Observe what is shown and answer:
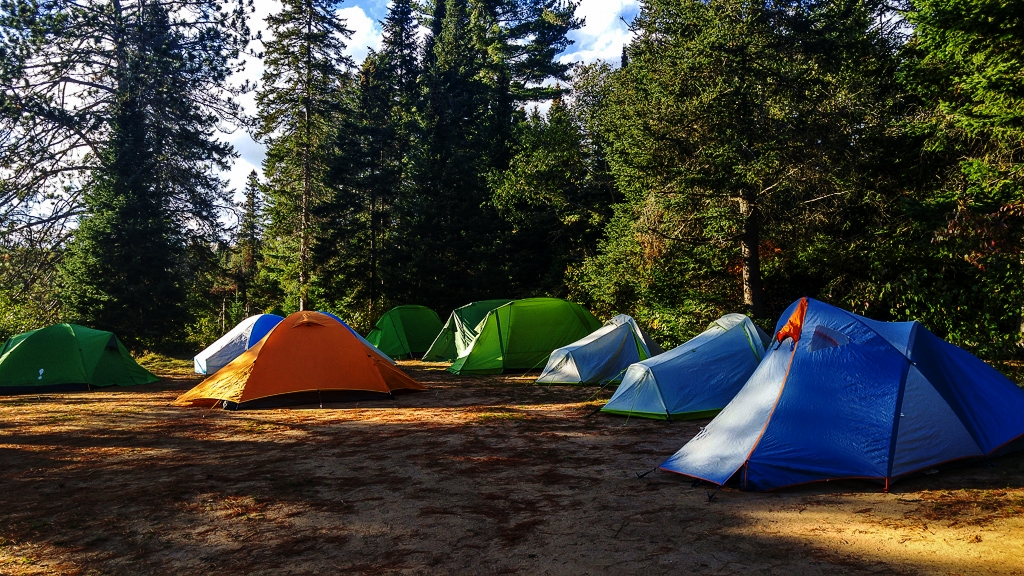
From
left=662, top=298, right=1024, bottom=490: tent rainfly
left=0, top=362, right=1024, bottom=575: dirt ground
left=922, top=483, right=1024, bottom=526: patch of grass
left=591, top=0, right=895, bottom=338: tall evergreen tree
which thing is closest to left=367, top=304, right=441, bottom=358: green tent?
left=591, top=0, right=895, bottom=338: tall evergreen tree

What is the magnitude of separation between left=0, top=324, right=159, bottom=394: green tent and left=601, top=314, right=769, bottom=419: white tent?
38.4 feet

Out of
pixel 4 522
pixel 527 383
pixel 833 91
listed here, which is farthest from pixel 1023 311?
pixel 4 522

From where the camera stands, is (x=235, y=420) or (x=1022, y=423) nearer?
(x=1022, y=423)

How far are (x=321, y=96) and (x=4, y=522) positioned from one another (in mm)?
23994

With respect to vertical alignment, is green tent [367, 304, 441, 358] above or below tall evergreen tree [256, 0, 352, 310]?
Result: below

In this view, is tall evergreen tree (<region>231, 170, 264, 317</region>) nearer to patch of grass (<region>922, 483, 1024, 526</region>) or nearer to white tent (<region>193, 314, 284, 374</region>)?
white tent (<region>193, 314, 284, 374</region>)

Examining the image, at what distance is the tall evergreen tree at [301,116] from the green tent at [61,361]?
1219 cm

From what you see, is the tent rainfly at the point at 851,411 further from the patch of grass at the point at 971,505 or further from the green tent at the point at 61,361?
the green tent at the point at 61,361

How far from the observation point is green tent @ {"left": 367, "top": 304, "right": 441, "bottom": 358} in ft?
72.3

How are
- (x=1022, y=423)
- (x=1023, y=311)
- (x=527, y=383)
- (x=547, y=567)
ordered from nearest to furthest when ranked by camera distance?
(x=547, y=567), (x=1022, y=423), (x=1023, y=311), (x=527, y=383)

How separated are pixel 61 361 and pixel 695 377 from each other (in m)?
13.4

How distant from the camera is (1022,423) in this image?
20.0 ft

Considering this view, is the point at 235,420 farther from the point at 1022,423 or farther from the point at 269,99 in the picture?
the point at 269,99

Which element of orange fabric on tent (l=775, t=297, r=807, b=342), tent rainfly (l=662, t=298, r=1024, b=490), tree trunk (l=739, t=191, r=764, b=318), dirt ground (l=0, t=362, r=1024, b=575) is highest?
tree trunk (l=739, t=191, r=764, b=318)
